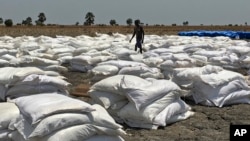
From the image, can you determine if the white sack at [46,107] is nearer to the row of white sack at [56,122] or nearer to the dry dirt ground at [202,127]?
the row of white sack at [56,122]

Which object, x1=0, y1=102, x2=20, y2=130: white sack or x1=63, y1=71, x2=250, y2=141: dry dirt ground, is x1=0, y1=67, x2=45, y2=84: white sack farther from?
x1=63, y1=71, x2=250, y2=141: dry dirt ground

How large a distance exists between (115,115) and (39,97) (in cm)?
143

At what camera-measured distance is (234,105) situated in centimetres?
594

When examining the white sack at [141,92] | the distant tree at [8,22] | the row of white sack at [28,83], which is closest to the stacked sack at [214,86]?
the white sack at [141,92]

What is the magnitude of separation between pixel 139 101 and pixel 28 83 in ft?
5.84

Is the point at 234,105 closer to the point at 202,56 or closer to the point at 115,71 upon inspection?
the point at 115,71

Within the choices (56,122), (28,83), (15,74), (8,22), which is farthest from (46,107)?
(8,22)

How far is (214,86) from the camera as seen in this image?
5820mm

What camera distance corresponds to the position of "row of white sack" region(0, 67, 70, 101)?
537 cm

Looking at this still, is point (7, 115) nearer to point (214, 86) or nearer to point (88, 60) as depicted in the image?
point (214, 86)

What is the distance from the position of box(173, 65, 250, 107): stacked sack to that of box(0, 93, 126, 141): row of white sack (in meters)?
2.69

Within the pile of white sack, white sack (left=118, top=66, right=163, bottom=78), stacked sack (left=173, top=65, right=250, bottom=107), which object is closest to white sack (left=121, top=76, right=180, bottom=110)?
the pile of white sack

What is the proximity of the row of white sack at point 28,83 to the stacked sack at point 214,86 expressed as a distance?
6.64 ft

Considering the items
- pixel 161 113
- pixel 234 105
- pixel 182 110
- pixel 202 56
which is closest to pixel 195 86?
pixel 234 105
